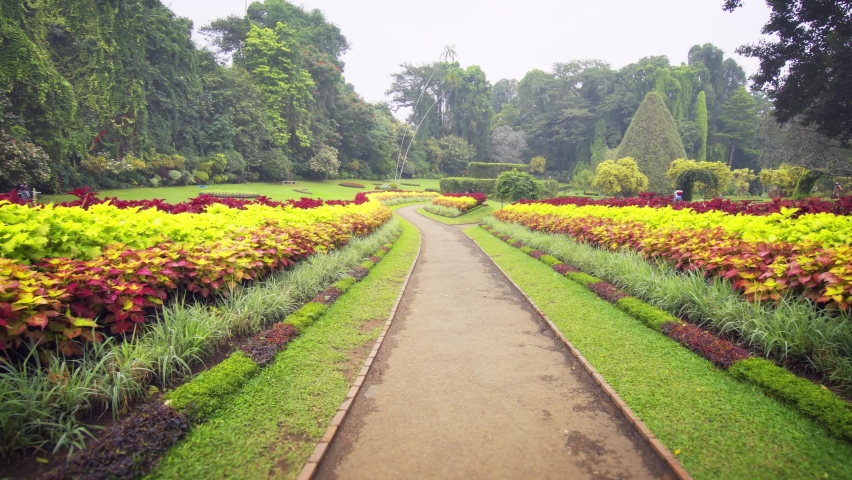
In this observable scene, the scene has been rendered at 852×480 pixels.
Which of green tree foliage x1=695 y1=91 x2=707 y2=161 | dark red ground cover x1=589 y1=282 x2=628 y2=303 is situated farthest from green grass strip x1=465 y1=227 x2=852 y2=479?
green tree foliage x1=695 y1=91 x2=707 y2=161

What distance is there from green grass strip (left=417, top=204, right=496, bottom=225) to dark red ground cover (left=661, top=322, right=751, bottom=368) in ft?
52.5

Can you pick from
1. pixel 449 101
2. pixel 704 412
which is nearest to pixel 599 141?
pixel 449 101

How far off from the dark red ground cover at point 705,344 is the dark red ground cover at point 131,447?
4510 mm

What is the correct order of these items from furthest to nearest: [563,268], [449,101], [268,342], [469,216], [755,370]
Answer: [449,101] < [469,216] < [563,268] < [268,342] < [755,370]

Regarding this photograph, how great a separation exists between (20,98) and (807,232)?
27.8 meters

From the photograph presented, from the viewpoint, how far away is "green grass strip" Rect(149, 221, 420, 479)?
2.43 meters

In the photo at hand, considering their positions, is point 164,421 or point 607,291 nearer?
point 164,421

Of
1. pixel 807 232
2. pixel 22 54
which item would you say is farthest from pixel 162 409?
pixel 22 54

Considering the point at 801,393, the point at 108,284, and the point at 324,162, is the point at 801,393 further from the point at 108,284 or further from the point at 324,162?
the point at 324,162

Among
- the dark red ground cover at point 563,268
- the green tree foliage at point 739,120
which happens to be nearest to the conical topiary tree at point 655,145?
the green tree foliage at point 739,120

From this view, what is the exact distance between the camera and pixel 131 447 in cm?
229

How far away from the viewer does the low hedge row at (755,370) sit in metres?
2.70

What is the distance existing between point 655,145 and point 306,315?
42.3m

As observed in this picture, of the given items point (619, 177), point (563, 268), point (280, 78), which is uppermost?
point (280, 78)
